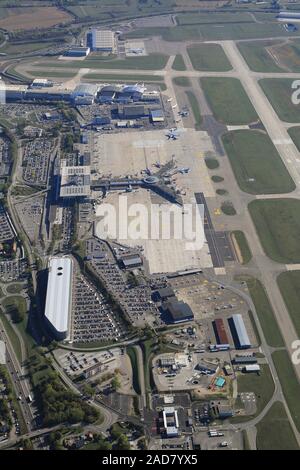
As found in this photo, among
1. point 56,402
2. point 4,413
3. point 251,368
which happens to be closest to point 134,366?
point 56,402

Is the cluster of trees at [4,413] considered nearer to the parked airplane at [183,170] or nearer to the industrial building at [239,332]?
the industrial building at [239,332]

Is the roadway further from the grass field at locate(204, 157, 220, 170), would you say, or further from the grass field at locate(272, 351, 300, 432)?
the grass field at locate(204, 157, 220, 170)

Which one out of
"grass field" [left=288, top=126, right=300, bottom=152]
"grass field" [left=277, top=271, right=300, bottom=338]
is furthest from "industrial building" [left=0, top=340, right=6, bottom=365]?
"grass field" [left=288, top=126, right=300, bottom=152]

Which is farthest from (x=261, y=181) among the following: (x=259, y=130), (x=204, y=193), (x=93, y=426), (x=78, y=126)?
(x=93, y=426)

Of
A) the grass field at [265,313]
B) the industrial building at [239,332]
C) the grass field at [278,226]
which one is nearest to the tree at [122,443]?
the industrial building at [239,332]

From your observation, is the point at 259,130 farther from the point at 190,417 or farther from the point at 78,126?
the point at 190,417
